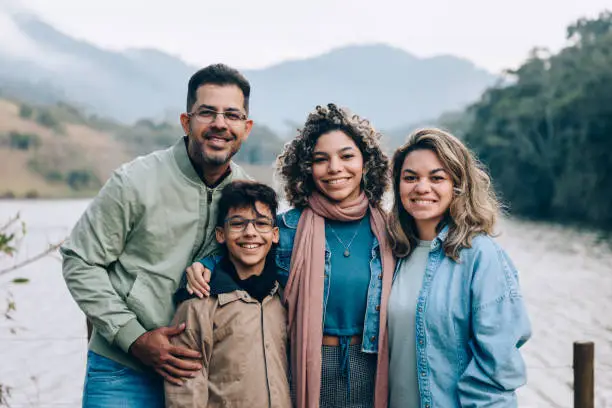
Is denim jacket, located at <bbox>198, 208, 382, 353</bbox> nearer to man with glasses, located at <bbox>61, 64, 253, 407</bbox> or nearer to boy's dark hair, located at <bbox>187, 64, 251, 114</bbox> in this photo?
man with glasses, located at <bbox>61, 64, 253, 407</bbox>

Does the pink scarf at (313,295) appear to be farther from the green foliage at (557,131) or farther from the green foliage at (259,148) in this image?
the green foliage at (259,148)

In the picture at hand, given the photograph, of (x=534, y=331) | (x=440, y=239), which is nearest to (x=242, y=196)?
(x=440, y=239)

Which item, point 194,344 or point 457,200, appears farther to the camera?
point 457,200

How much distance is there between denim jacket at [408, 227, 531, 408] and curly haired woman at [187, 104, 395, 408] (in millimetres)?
225

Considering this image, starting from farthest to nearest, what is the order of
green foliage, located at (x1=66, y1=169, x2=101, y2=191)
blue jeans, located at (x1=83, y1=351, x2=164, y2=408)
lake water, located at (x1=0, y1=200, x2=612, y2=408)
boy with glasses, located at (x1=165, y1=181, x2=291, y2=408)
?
green foliage, located at (x1=66, y1=169, x2=101, y2=191)
lake water, located at (x1=0, y1=200, x2=612, y2=408)
blue jeans, located at (x1=83, y1=351, x2=164, y2=408)
boy with glasses, located at (x1=165, y1=181, x2=291, y2=408)

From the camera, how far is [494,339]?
2.55 meters

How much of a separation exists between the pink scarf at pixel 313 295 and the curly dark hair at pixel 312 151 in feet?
0.39

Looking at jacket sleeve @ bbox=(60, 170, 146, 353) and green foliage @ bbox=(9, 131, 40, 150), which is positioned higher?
green foliage @ bbox=(9, 131, 40, 150)

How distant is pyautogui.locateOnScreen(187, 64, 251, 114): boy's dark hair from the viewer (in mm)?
2867

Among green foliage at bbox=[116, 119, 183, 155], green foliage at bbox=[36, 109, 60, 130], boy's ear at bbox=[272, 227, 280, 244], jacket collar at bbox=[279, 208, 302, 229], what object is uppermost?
green foliage at bbox=[36, 109, 60, 130]

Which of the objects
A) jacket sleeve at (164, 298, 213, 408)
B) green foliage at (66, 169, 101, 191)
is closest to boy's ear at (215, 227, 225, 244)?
jacket sleeve at (164, 298, 213, 408)

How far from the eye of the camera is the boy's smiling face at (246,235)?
284 cm

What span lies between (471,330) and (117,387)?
1525 millimetres

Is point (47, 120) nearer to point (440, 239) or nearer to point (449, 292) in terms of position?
point (440, 239)
